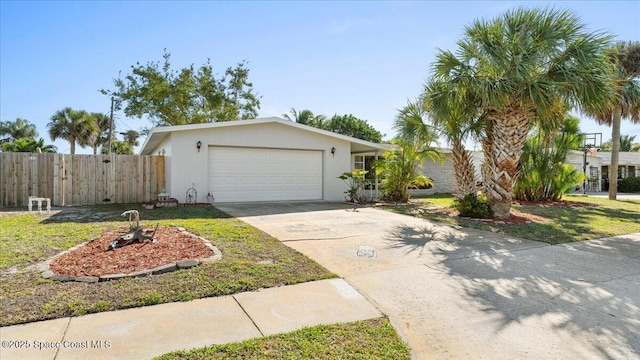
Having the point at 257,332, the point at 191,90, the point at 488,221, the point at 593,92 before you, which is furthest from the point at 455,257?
the point at 191,90

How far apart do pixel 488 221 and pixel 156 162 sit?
453 inches

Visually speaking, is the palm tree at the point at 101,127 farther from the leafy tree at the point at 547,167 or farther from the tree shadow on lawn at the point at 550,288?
the tree shadow on lawn at the point at 550,288

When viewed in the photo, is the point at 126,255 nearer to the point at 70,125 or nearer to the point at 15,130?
the point at 70,125

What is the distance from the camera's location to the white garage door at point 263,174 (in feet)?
39.1

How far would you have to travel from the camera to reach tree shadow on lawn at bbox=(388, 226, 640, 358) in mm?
2818

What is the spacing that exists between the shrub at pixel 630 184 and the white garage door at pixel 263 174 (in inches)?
972

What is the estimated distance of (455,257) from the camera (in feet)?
17.1

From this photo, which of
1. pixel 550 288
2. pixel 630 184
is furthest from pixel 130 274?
pixel 630 184

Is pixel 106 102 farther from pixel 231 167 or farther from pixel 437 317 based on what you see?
pixel 437 317

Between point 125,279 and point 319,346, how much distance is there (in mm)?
2601

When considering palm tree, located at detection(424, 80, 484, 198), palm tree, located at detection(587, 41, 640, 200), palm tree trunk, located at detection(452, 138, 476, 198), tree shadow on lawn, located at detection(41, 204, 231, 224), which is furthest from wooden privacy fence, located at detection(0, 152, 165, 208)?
palm tree, located at detection(587, 41, 640, 200)

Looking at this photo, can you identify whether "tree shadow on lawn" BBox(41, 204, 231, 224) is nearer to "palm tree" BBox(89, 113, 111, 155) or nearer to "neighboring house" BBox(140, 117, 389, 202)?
"neighboring house" BBox(140, 117, 389, 202)

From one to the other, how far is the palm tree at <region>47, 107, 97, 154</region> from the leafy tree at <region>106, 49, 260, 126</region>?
9.47 m


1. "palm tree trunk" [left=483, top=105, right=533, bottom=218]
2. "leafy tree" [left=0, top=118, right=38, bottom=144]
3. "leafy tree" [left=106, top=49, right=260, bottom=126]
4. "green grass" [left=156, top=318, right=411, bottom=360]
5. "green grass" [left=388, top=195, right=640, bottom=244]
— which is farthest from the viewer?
"leafy tree" [left=0, top=118, right=38, bottom=144]
